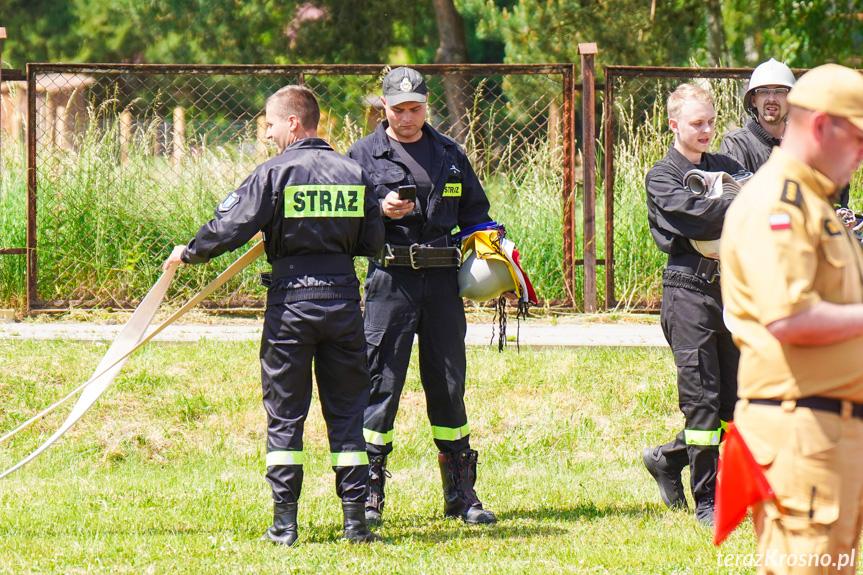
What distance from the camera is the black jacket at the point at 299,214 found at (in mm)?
4457

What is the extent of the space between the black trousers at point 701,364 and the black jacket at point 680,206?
0.60 ft

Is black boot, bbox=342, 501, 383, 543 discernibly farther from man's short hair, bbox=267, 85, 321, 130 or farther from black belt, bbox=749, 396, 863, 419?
black belt, bbox=749, 396, 863, 419

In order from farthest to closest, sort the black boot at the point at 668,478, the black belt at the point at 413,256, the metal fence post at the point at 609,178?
the metal fence post at the point at 609,178
the black boot at the point at 668,478
the black belt at the point at 413,256

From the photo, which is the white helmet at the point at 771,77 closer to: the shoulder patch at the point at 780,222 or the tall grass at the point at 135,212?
the shoulder patch at the point at 780,222

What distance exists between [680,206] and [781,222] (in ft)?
7.01

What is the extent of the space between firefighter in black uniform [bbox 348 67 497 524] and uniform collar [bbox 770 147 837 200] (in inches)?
96.6

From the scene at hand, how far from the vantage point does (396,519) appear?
518cm

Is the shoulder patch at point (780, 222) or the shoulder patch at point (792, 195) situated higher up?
the shoulder patch at point (792, 195)

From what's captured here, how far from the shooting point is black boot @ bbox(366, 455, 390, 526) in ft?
16.5

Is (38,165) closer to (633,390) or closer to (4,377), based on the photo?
(4,377)

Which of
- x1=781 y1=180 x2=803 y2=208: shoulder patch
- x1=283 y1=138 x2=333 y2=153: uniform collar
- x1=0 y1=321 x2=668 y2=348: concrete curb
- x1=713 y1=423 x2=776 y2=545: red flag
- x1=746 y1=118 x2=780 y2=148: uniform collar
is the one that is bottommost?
x1=0 y1=321 x2=668 y2=348: concrete curb

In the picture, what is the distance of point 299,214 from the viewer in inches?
177

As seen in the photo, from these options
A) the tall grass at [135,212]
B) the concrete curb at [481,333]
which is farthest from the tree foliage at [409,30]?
the concrete curb at [481,333]

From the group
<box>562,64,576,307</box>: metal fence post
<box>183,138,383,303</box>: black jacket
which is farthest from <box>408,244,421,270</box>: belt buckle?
<box>562,64,576,307</box>: metal fence post
